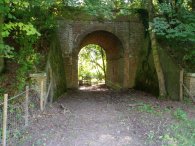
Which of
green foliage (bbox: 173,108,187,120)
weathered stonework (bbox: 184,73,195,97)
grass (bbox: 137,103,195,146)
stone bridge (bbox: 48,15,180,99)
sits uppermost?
stone bridge (bbox: 48,15,180,99)

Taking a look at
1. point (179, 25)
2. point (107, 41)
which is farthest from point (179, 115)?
point (107, 41)

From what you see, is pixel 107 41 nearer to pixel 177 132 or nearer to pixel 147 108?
pixel 147 108

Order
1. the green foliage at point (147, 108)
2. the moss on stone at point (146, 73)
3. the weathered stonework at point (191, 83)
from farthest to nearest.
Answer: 1. the moss on stone at point (146, 73)
2. the weathered stonework at point (191, 83)
3. the green foliage at point (147, 108)

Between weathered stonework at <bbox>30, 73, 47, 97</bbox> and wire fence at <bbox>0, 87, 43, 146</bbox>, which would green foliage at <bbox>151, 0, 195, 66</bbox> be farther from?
wire fence at <bbox>0, 87, 43, 146</bbox>

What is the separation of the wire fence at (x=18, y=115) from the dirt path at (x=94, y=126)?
0.26 m

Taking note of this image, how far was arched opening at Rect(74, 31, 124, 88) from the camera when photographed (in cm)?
1917

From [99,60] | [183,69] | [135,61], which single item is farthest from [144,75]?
[99,60]

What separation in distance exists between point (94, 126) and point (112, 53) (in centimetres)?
1360

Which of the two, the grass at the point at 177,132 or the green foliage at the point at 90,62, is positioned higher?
the green foliage at the point at 90,62

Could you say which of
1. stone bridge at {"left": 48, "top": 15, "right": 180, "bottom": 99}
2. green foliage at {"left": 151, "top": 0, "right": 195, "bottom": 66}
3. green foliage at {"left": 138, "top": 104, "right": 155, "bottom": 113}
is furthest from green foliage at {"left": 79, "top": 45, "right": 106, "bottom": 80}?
green foliage at {"left": 138, "top": 104, "right": 155, "bottom": 113}

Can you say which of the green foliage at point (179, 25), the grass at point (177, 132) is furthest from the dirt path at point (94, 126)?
the green foliage at point (179, 25)

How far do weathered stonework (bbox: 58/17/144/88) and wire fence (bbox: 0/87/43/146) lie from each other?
7.73 metres

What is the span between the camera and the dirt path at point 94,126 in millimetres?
7336

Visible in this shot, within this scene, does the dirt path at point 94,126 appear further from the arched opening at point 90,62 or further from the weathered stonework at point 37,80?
the arched opening at point 90,62
